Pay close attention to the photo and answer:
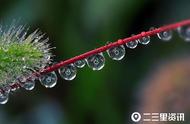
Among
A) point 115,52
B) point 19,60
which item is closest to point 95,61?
point 115,52

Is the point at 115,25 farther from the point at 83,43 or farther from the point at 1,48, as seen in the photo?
the point at 1,48

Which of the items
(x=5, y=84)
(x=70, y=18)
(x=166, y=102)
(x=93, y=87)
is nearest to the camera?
(x=5, y=84)

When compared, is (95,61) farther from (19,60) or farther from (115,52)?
(19,60)

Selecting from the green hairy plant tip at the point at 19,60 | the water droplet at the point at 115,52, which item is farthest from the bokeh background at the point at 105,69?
the green hairy plant tip at the point at 19,60

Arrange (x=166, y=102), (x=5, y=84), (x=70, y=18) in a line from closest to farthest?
(x=5, y=84), (x=166, y=102), (x=70, y=18)

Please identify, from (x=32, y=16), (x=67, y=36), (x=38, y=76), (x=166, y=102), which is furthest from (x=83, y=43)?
(x=38, y=76)

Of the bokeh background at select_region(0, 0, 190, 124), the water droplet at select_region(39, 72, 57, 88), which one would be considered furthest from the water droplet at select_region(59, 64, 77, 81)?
the bokeh background at select_region(0, 0, 190, 124)

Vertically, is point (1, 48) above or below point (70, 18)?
below

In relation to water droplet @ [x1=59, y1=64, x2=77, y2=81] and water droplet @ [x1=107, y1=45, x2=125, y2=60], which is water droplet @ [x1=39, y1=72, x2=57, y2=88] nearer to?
water droplet @ [x1=59, y1=64, x2=77, y2=81]
